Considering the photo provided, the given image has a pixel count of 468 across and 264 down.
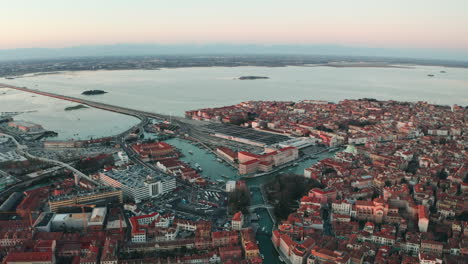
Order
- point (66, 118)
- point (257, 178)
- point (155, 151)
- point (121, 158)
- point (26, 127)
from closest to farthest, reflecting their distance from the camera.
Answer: point (257, 178)
point (121, 158)
point (155, 151)
point (26, 127)
point (66, 118)

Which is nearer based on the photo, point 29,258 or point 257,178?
point 29,258

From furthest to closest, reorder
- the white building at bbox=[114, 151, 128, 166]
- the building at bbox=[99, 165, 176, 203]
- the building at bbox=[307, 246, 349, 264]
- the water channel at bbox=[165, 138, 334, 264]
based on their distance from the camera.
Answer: the white building at bbox=[114, 151, 128, 166] → the building at bbox=[99, 165, 176, 203] → the water channel at bbox=[165, 138, 334, 264] → the building at bbox=[307, 246, 349, 264]

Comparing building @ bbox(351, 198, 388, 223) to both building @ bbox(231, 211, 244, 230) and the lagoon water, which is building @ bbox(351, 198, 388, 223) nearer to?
building @ bbox(231, 211, 244, 230)

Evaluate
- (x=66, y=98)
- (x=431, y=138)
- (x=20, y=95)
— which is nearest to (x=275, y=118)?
(x=431, y=138)

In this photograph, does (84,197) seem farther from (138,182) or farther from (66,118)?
(66,118)

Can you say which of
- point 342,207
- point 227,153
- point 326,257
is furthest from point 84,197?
point 342,207

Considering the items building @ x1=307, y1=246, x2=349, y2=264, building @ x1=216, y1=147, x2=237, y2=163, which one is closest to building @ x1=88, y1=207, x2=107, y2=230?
building @ x1=307, y1=246, x2=349, y2=264

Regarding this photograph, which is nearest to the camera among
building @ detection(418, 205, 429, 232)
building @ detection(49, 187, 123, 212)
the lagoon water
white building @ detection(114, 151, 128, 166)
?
building @ detection(418, 205, 429, 232)
